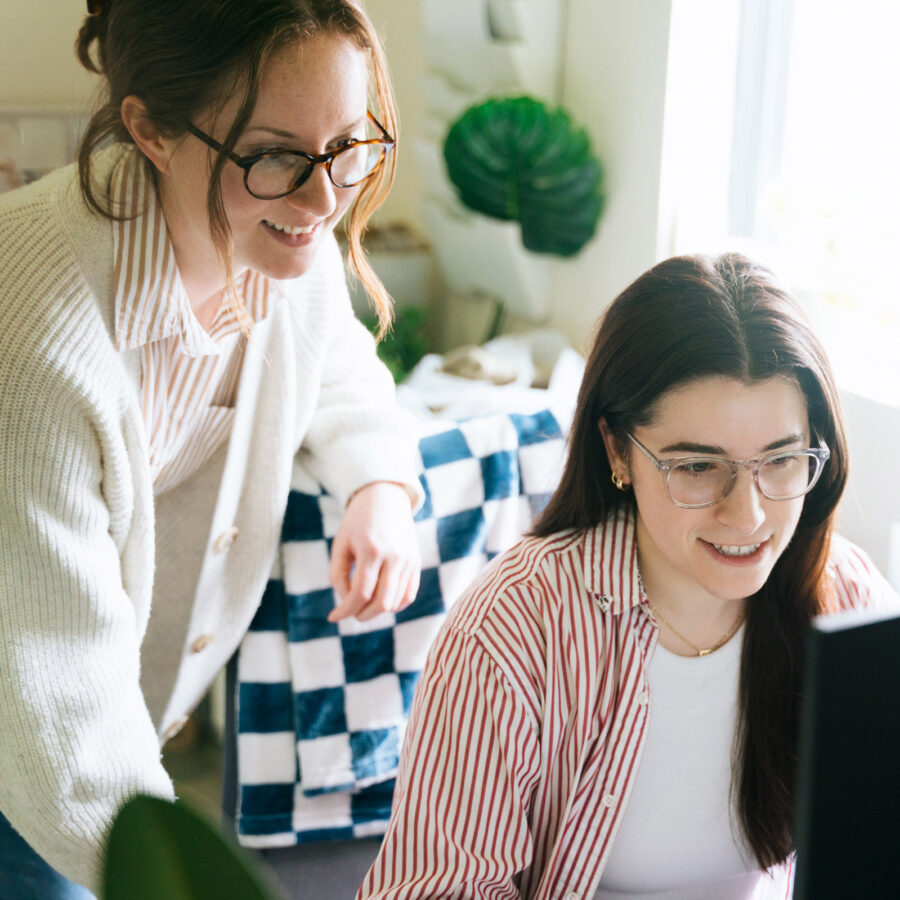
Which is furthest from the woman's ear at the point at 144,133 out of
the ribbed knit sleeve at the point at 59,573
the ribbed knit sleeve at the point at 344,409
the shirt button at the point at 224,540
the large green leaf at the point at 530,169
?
the large green leaf at the point at 530,169

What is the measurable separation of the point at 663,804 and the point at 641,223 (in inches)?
45.6

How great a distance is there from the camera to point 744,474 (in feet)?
3.37

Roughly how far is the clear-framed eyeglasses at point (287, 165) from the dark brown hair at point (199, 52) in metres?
0.02

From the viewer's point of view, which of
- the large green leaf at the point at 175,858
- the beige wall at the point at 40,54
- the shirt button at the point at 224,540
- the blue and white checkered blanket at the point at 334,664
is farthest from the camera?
the beige wall at the point at 40,54

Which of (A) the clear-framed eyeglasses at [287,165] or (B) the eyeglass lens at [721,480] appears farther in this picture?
(B) the eyeglass lens at [721,480]

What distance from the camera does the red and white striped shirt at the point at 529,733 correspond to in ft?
3.40

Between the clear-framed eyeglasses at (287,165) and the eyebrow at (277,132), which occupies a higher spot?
the eyebrow at (277,132)

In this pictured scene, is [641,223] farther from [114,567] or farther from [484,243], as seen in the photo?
[114,567]

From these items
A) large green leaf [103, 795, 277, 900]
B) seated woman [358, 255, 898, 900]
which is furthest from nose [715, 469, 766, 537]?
large green leaf [103, 795, 277, 900]

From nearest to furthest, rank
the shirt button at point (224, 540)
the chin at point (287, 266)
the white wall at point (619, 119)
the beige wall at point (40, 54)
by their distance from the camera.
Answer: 1. the chin at point (287, 266)
2. the shirt button at point (224, 540)
3. the white wall at point (619, 119)
4. the beige wall at point (40, 54)

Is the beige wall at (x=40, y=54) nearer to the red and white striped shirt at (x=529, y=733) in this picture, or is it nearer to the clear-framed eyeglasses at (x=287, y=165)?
the clear-framed eyeglasses at (x=287, y=165)

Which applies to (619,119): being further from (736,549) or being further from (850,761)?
(850,761)

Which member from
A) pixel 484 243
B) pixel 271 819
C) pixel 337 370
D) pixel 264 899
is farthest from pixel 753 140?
pixel 264 899

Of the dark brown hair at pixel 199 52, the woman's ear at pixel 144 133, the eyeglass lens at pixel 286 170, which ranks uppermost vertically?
the dark brown hair at pixel 199 52
